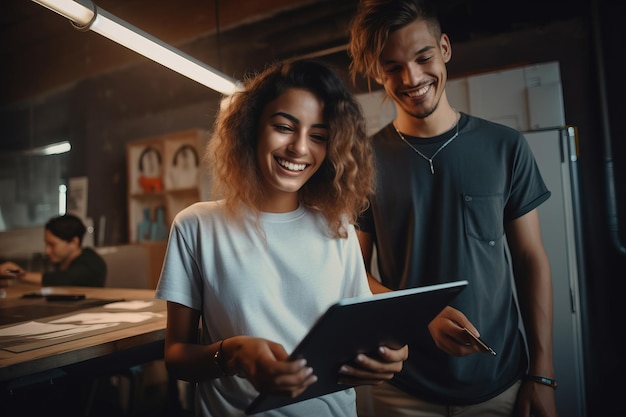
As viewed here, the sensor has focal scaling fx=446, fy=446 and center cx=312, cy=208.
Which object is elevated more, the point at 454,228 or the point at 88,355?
the point at 454,228

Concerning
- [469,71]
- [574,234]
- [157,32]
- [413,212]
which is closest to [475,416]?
[413,212]

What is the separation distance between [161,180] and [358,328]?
168 inches

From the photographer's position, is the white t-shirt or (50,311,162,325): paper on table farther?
(50,311,162,325): paper on table

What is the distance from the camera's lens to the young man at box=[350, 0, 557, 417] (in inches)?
52.0

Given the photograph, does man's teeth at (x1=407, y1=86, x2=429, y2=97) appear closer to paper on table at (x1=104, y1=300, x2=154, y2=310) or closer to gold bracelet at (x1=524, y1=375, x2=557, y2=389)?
gold bracelet at (x1=524, y1=375, x2=557, y2=389)

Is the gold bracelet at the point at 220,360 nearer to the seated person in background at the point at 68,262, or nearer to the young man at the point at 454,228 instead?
the young man at the point at 454,228

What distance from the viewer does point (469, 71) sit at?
3324 mm

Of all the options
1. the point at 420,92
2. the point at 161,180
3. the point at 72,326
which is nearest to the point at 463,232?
the point at 420,92

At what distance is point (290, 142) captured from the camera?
112 centimetres

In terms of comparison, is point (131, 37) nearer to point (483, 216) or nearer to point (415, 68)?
point (415, 68)

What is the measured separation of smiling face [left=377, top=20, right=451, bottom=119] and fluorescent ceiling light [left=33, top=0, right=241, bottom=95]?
1.61ft

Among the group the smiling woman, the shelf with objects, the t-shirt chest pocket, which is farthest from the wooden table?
the shelf with objects

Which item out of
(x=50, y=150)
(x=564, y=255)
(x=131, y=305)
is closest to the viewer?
(x=131, y=305)

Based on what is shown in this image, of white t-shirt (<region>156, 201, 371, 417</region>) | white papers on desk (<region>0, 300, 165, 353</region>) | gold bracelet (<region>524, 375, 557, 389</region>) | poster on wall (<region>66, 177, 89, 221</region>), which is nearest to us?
white t-shirt (<region>156, 201, 371, 417</region>)
